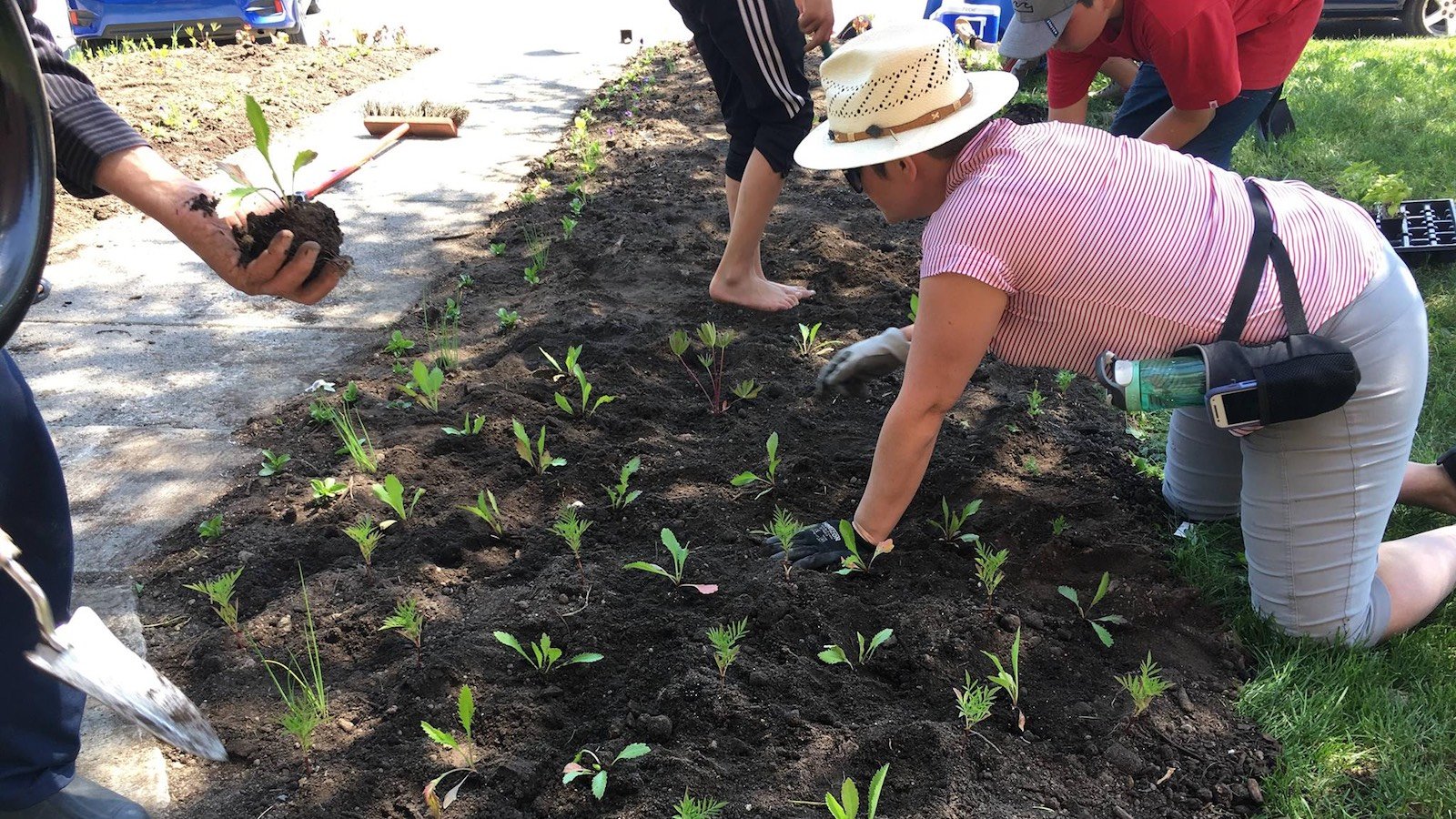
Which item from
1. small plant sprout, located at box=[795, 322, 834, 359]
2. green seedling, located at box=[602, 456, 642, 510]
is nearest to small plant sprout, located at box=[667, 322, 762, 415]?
small plant sprout, located at box=[795, 322, 834, 359]

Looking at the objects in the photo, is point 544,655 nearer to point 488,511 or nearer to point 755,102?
point 488,511

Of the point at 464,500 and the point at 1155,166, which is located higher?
the point at 1155,166

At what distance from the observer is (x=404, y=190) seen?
5.64 metres

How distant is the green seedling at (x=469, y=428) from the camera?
3094mm

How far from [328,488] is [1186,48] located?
2.78 meters

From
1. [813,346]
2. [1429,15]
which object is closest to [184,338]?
[813,346]

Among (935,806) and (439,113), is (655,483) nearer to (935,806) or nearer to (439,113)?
(935,806)

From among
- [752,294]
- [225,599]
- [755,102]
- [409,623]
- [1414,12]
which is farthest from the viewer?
[1414,12]

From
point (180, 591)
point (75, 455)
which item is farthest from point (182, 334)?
point (180, 591)

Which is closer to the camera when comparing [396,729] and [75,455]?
[396,729]

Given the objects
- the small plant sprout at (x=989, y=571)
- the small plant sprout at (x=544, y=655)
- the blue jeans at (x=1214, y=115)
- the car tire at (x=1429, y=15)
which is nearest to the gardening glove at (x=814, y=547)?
the small plant sprout at (x=989, y=571)

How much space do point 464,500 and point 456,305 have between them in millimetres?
1490

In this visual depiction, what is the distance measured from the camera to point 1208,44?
2967 millimetres

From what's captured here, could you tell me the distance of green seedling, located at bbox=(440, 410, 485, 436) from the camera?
10.2ft
